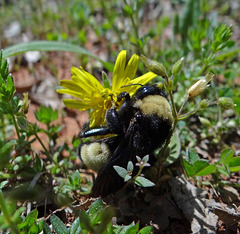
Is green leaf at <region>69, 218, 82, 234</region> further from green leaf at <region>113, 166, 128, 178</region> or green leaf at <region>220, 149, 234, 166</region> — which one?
green leaf at <region>220, 149, 234, 166</region>

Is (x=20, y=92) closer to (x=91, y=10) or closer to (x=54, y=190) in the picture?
(x=54, y=190)

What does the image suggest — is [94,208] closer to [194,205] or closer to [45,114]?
[194,205]

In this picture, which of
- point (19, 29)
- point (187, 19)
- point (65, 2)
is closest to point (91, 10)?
point (65, 2)

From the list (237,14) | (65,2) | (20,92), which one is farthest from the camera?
(65,2)

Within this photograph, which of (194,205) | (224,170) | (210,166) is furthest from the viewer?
(194,205)

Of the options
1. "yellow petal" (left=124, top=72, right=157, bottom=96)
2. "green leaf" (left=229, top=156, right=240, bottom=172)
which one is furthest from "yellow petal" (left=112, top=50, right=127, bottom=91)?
"green leaf" (left=229, top=156, right=240, bottom=172)

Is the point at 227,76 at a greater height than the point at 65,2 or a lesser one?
lesser

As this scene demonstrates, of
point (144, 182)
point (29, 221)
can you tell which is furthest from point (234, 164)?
point (29, 221)
